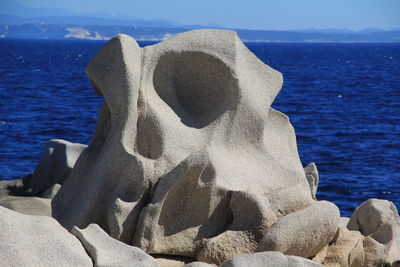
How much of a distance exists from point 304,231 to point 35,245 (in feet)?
8.78

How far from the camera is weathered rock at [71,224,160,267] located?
6.11m

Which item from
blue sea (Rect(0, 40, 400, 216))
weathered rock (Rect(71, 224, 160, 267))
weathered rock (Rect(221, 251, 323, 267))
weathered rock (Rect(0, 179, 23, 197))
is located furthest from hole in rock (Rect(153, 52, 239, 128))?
weathered rock (Rect(0, 179, 23, 197))

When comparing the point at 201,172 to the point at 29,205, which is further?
the point at 29,205

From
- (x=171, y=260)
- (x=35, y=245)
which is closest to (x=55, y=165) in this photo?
(x=171, y=260)

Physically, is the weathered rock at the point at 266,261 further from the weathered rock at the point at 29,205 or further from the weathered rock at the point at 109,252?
the weathered rock at the point at 29,205

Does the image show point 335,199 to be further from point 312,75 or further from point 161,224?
point 312,75

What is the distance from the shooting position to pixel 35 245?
598 cm

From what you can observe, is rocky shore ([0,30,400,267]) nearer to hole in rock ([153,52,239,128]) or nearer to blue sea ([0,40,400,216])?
hole in rock ([153,52,239,128])

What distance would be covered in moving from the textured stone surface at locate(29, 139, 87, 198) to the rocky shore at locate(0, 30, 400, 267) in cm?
470

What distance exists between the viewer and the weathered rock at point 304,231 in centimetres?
745

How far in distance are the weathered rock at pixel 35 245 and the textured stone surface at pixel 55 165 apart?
6.96 metres

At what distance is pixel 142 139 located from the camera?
816cm

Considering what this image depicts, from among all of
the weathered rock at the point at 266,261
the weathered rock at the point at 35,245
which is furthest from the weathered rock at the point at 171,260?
the weathered rock at the point at 35,245

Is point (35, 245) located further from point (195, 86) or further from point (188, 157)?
point (195, 86)
